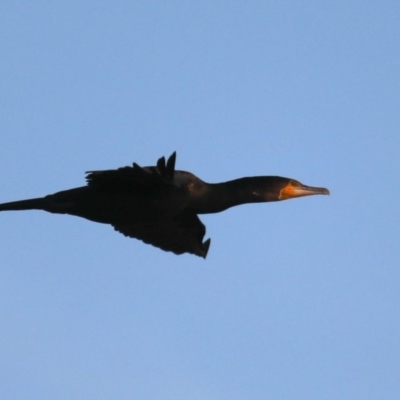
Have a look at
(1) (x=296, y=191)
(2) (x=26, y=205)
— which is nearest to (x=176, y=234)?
(1) (x=296, y=191)

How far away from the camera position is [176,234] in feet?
68.6

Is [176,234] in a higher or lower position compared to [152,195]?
higher

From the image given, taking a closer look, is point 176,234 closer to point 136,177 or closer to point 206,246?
point 206,246

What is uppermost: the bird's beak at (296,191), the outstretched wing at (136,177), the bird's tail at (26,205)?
the bird's tail at (26,205)

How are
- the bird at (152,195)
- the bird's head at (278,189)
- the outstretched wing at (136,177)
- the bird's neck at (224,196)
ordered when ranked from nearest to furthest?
the outstretched wing at (136,177) < the bird at (152,195) < the bird's neck at (224,196) < the bird's head at (278,189)

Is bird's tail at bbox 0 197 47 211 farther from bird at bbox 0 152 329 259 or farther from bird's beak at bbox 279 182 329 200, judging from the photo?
bird's beak at bbox 279 182 329 200

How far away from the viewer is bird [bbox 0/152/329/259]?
741 inches

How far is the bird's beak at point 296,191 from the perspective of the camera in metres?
19.9

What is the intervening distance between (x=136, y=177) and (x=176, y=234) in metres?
2.32

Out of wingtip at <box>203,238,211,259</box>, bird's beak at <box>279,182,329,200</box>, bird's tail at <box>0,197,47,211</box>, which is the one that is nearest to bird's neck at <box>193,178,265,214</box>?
bird's beak at <box>279,182,329,200</box>

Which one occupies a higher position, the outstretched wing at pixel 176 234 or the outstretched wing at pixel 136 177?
the outstretched wing at pixel 176 234

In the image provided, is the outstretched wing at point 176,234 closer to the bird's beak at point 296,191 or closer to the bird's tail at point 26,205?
the bird's tail at point 26,205

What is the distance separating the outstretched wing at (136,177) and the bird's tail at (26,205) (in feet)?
3.04

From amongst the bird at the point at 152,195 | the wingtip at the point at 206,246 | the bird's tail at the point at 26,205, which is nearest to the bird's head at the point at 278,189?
the bird at the point at 152,195
